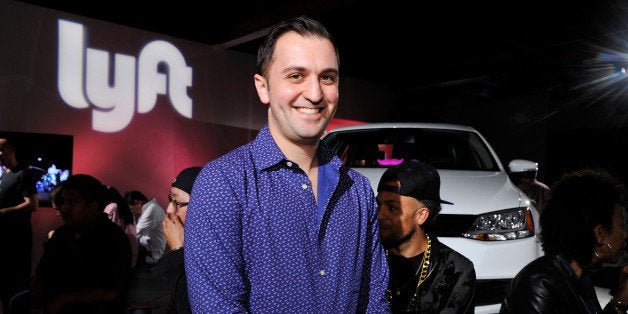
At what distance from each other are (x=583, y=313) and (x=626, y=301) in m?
0.54

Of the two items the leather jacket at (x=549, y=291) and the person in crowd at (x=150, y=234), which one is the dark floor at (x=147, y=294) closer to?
the leather jacket at (x=549, y=291)

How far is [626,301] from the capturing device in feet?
7.45

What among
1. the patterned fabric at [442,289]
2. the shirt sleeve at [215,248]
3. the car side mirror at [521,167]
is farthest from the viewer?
the car side mirror at [521,167]

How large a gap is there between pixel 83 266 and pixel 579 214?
2.72 m

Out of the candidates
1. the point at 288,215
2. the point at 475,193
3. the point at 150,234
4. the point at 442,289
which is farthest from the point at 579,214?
the point at 150,234

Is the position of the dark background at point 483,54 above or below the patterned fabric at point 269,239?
above

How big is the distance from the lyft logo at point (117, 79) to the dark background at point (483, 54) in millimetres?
484

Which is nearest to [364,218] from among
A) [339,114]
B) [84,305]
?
[84,305]

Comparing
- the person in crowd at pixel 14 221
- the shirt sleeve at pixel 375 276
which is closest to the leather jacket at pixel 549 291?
the shirt sleeve at pixel 375 276

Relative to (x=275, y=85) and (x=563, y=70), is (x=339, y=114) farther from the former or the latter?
(x=275, y=85)

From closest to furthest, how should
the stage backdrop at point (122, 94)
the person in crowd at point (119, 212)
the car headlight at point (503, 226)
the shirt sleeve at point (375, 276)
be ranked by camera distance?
1. the shirt sleeve at point (375, 276)
2. the car headlight at point (503, 226)
3. the person in crowd at point (119, 212)
4. the stage backdrop at point (122, 94)

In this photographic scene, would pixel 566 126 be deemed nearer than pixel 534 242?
No

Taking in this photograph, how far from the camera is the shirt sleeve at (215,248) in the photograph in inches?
47.4

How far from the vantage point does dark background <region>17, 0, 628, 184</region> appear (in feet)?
27.6
